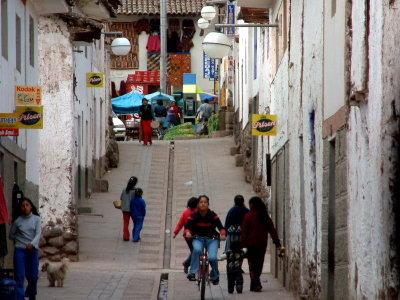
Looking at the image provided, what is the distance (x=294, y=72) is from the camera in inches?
753

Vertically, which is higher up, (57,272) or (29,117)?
(29,117)

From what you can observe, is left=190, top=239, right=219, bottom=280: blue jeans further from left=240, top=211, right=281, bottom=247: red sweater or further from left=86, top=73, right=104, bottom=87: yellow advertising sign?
left=86, top=73, right=104, bottom=87: yellow advertising sign

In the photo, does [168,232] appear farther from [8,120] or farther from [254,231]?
[8,120]

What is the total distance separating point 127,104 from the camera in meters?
55.2

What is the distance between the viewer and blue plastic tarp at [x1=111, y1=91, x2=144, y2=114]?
5500 centimetres

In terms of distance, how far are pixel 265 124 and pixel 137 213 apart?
5433 millimetres

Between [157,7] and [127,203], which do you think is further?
[157,7]

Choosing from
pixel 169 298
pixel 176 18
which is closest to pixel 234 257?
pixel 169 298

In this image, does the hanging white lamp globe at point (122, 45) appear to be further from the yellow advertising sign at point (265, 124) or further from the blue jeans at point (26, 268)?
the blue jeans at point (26, 268)

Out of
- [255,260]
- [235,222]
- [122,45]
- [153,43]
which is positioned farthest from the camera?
[153,43]

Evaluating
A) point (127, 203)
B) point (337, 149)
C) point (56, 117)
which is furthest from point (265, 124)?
point (337, 149)

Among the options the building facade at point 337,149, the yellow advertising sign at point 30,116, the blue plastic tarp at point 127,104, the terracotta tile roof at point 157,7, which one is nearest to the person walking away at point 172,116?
the blue plastic tarp at point 127,104

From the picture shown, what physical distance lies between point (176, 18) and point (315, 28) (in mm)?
49912

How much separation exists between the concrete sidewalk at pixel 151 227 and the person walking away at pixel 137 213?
279 millimetres
